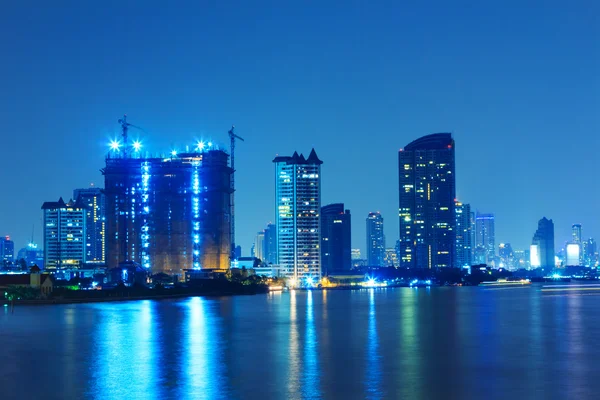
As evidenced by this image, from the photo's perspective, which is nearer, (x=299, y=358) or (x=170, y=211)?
(x=299, y=358)

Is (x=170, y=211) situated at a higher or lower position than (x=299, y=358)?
higher

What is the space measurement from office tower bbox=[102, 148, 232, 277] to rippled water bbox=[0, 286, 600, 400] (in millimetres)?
103970

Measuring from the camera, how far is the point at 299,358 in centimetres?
5150

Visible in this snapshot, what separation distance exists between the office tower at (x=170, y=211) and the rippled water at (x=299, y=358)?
103970mm

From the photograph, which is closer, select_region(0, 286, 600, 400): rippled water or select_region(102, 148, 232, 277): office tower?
select_region(0, 286, 600, 400): rippled water

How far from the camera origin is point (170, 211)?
635 feet

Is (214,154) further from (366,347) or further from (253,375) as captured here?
(253,375)

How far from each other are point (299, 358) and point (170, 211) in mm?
145495

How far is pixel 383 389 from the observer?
39.3 m

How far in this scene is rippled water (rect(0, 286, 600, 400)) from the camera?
39438mm

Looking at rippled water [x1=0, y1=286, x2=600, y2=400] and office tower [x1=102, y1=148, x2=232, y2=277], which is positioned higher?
office tower [x1=102, y1=148, x2=232, y2=277]

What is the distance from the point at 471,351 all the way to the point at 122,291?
332 feet

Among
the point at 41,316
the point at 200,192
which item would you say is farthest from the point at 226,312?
the point at 200,192

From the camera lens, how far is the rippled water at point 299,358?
39438 millimetres
